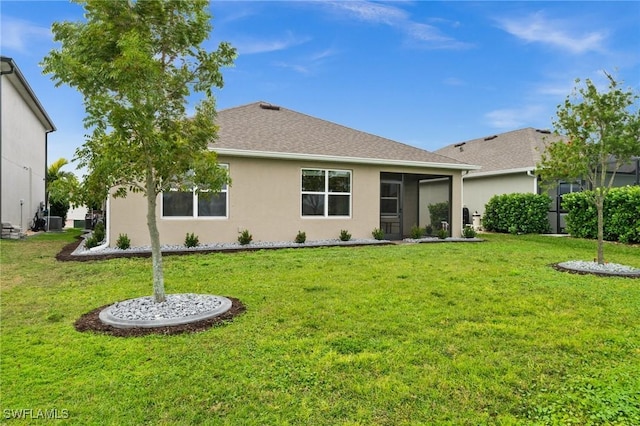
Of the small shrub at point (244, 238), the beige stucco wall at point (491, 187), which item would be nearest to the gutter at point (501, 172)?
the beige stucco wall at point (491, 187)

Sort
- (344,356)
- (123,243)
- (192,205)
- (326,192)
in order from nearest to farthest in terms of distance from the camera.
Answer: (344,356), (123,243), (192,205), (326,192)

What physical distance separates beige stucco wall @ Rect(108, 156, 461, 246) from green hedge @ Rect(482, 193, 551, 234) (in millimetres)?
6377

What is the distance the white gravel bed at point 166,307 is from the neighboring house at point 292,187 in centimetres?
609

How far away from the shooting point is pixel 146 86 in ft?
14.4

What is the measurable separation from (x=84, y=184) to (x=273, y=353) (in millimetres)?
3399

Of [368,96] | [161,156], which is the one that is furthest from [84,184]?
[368,96]

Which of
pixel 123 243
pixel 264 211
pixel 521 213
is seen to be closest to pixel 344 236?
pixel 264 211

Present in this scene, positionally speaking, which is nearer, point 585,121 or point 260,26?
point 585,121

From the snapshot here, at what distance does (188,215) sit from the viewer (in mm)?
11172

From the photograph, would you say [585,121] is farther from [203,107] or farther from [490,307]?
[203,107]

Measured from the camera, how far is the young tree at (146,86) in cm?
429

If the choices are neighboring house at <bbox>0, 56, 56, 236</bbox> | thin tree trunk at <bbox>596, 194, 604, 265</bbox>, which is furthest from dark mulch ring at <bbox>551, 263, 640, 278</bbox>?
neighboring house at <bbox>0, 56, 56, 236</bbox>

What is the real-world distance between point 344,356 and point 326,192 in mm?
9607

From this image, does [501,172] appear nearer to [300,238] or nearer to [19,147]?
[300,238]
